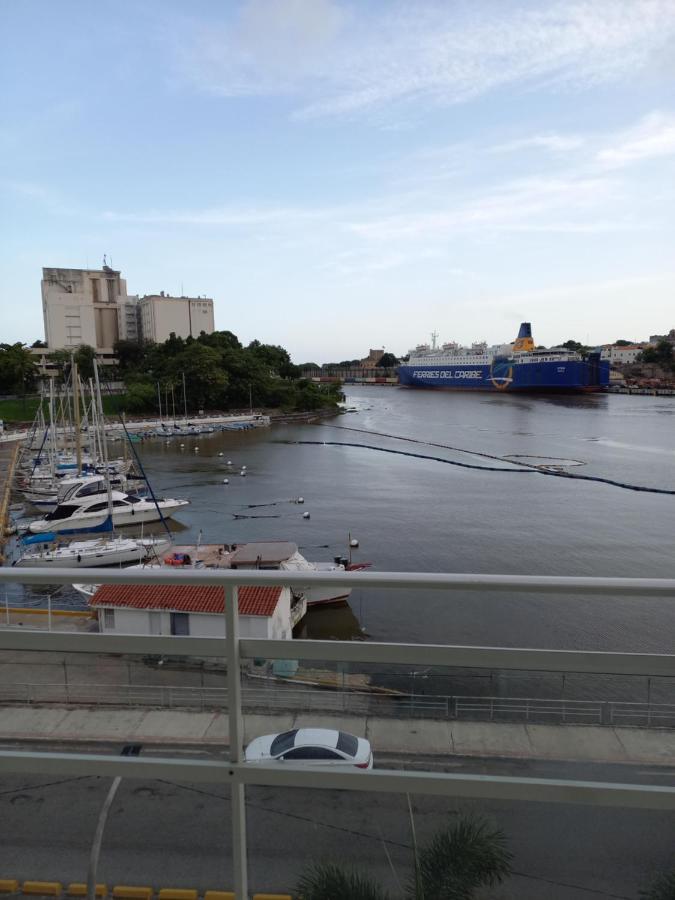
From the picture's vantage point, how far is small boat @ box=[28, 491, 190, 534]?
14.7m

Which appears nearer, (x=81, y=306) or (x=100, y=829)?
(x=100, y=829)

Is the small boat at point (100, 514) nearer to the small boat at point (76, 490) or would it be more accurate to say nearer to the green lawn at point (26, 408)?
the small boat at point (76, 490)

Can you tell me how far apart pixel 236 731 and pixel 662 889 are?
655 mm

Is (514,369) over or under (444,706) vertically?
over

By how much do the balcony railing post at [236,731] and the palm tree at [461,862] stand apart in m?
0.26

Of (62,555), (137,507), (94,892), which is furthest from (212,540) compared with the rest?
(94,892)

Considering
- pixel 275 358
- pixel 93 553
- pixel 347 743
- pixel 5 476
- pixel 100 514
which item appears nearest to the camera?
pixel 347 743

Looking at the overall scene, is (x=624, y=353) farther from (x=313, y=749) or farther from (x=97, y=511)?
(x=313, y=749)

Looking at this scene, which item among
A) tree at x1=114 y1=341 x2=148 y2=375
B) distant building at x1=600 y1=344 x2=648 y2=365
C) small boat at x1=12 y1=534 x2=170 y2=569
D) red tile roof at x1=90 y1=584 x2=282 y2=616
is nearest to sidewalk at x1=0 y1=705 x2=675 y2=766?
red tile roof at x1=90 y1=584 x2=282 y2=616

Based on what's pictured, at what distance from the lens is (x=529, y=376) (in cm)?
6419

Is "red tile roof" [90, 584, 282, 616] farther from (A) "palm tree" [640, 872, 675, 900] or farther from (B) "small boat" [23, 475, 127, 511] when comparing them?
(B) "small boat" [23, 475, 127, 511]

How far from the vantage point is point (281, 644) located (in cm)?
91

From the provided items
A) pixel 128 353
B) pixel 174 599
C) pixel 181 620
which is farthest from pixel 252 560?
pixel 128 353

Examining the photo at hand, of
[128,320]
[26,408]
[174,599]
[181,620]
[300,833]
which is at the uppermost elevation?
[128,320]
